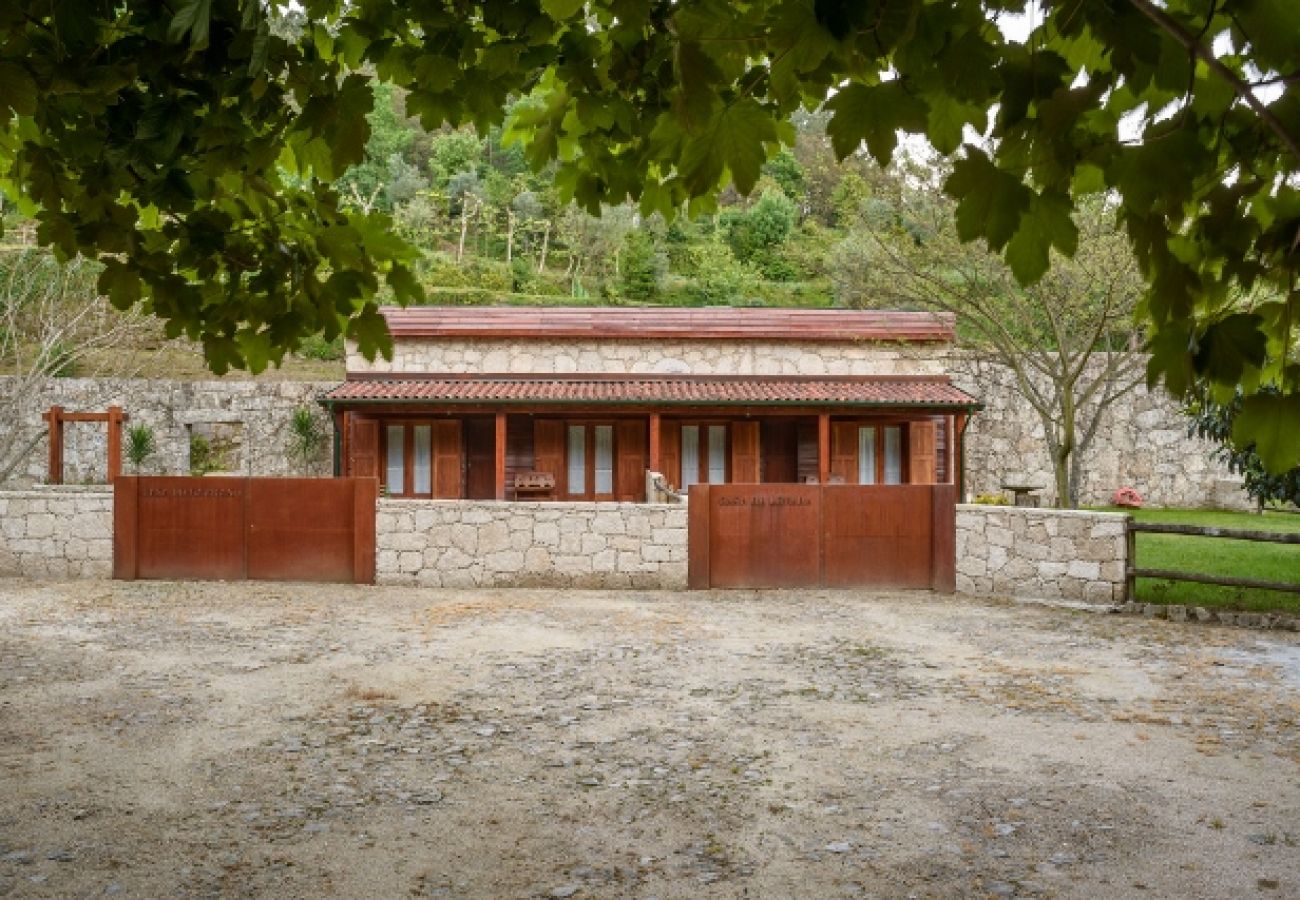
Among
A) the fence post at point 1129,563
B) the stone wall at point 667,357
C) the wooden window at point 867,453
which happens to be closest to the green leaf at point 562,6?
the fence post at point 1129,563

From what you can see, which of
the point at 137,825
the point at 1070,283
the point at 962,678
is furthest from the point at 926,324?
the point at 137,825

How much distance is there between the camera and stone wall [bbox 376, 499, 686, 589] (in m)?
12.5

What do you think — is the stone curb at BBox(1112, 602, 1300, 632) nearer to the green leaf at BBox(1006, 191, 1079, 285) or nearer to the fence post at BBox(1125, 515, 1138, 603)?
Result: the fence post at BBox(1125, 515, 1138, 603)

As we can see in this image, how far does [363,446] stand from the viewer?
20875 mm

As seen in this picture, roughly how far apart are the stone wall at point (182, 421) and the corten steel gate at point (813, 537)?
14.5m

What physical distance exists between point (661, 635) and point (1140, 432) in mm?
20046

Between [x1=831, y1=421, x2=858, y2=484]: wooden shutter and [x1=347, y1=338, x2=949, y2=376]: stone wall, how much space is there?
1265 millimetres

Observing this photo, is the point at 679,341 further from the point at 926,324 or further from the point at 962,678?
the point at 962,678

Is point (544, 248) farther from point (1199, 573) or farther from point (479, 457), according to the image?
point (1199, 573)

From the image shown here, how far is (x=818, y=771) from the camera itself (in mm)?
5281

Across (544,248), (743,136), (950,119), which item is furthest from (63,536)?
(544,248)

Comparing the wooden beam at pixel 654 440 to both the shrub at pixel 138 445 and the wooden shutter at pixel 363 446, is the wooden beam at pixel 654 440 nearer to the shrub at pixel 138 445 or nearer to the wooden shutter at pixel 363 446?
the wooden shutter at pixel 363 446

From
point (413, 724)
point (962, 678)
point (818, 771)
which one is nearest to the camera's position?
point (818, 771)

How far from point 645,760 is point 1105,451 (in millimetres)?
22946
